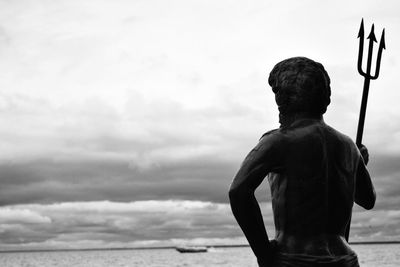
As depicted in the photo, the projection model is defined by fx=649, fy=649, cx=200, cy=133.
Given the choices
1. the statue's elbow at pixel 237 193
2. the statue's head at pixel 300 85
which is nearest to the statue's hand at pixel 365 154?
the statue's head at pixel 300 85

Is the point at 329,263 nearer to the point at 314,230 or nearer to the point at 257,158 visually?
the point at 314,230

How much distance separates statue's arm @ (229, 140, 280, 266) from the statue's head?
35 cm

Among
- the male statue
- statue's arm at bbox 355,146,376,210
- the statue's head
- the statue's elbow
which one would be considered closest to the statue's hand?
statue's arm at bbox 355,146,376,210

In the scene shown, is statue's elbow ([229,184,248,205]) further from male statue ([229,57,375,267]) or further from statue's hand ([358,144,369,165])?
statue's hand ([358,144,369,165])

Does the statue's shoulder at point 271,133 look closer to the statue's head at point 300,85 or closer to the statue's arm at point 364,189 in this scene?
the statue's head at point 300,85

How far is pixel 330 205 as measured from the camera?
13.3 feet

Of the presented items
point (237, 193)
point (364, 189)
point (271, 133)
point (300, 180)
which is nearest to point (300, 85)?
point (271, 133)

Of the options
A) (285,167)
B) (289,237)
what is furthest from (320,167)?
(289,237)

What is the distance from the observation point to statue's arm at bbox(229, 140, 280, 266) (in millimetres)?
3910

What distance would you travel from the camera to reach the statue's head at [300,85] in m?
4.08

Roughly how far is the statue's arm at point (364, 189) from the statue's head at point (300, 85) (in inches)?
22.5

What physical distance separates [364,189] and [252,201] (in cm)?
102

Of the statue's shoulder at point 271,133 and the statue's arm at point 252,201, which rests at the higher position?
the statue's shoulder at point 271,133

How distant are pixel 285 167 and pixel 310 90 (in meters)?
0.52
